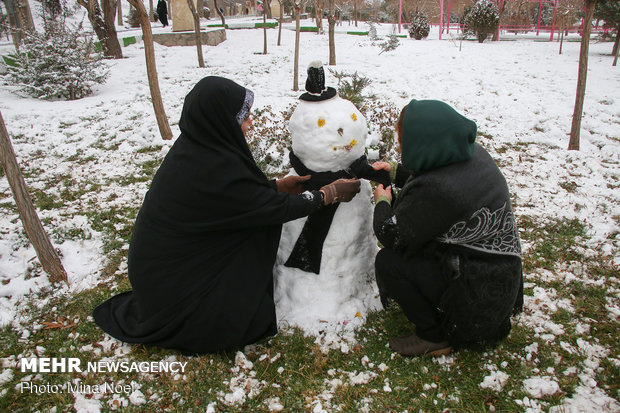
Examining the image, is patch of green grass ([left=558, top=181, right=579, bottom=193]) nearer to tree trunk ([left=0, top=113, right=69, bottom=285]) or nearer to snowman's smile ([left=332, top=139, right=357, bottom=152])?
snowman's smile ([left=332, top=139, right=357, bottom=152])

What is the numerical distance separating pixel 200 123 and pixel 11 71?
875 centimetres

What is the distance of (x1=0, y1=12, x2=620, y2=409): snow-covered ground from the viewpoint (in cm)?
339

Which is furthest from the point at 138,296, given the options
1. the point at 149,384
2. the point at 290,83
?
the point at 290,83

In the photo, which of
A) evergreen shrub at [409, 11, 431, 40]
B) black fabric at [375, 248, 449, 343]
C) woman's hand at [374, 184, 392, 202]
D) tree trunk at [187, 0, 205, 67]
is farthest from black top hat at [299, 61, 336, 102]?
evergreen shrub at [409, 11, 431, 40]

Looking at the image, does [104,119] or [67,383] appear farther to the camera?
[104,119]

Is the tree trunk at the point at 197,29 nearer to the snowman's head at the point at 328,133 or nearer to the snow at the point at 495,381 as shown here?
the snowman's head at the point at 328,133

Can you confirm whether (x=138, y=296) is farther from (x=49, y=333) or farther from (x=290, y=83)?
(x=290, y=83)

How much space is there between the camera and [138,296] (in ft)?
7.50

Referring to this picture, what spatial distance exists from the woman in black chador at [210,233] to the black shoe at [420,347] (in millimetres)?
789

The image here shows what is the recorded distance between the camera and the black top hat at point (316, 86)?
7.59 ft

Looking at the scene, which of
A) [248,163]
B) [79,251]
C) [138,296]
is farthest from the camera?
[79,251]

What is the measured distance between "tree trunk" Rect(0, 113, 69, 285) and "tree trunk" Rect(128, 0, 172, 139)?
279 centimetres

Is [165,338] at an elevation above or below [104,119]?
below

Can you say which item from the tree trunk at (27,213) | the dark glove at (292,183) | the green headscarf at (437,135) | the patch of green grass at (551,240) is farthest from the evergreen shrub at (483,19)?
the tree trunk at (27,213)
